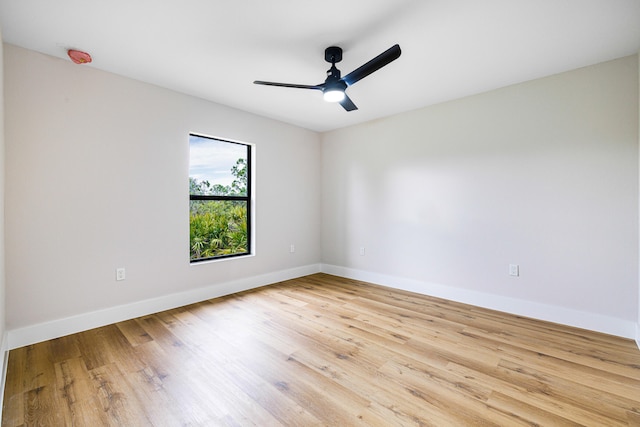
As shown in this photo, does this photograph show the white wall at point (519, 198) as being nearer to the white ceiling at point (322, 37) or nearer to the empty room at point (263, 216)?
the empty room at point (263, 216)

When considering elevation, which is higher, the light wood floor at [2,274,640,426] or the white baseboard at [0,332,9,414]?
the white baseboard at [0,332,9,414]

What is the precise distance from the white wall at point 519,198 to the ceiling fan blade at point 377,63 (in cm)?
183

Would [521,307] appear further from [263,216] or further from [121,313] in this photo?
[121,313]

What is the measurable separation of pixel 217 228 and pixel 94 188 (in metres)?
1.37

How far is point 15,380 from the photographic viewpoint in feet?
6.04

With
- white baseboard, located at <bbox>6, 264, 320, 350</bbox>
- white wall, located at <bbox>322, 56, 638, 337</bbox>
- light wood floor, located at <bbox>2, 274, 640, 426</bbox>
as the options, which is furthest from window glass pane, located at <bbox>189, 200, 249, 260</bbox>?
white wall, located at <bbox>322, 56, 638, 337</bbox>

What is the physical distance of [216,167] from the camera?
145 inches

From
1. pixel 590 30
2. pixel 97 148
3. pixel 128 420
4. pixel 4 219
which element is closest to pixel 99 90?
pixel 97 148

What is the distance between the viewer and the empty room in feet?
5.92

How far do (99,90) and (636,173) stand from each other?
482 centimetres

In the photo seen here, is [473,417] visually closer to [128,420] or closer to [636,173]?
[128,420]

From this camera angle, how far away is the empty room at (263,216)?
1.81m

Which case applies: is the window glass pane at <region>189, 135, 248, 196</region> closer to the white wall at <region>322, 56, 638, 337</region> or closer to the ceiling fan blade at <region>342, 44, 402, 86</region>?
the white wall at <region>322, 56, 638, 337</region>

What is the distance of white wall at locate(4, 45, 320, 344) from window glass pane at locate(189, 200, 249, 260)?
193 mm
